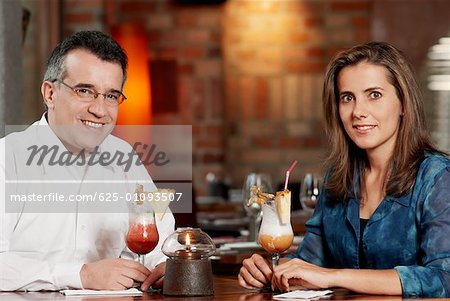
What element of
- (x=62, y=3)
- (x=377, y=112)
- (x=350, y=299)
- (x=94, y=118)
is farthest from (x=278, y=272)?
(x=62, y=3)

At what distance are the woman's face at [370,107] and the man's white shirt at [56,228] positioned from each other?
58 cm

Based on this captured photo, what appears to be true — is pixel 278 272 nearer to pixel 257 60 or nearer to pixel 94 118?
pixel 94 118

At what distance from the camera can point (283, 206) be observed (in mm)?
2396

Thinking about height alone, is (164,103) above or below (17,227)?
above

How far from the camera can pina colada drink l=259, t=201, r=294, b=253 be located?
2.40 metres

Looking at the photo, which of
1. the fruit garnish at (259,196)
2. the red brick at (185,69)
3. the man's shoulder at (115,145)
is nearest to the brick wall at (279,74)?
the red brick at (185,69)

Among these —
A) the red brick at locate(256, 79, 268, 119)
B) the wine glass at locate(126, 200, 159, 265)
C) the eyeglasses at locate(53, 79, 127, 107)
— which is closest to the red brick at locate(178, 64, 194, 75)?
the red brick at locate(256, 79, 268, 119)

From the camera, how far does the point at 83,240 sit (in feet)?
8.93

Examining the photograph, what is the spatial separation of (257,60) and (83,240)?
166 inches

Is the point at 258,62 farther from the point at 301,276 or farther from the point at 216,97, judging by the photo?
Result: the point at 301,276

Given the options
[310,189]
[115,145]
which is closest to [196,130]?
[310,189]

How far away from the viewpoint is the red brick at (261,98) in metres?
6.82

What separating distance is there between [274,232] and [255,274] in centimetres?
14

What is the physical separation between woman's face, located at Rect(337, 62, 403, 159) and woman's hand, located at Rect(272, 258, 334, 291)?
401 millimetres
